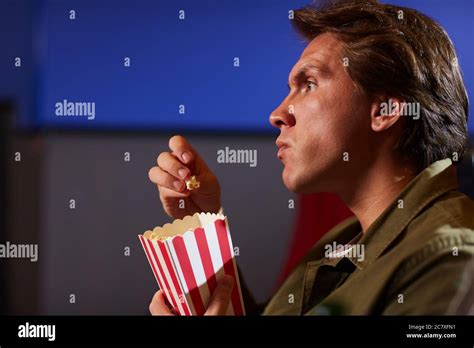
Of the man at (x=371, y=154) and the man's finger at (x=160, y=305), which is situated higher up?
the man at (x=371, y=154)

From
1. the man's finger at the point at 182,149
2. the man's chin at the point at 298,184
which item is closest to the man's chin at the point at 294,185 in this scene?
the man's chin at the point at 298,184

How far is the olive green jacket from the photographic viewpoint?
255 centimetres

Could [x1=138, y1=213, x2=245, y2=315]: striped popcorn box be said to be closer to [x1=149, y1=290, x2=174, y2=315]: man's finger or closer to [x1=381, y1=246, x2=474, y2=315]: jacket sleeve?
[x1=149, y1=290, x2=174, y2=315]: man's finger

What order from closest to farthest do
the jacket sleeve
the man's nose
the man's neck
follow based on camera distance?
the jacket sleeve, the man's neck, the man's nose

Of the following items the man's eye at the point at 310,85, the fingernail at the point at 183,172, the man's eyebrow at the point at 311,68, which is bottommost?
the fingernail at the point at 183,172

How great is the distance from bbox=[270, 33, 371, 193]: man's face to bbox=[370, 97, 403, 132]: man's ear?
27 millimetres

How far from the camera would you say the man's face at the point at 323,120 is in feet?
8.98

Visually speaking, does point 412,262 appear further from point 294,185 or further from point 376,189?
point 294,185

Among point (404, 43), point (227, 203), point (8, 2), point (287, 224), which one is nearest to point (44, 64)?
point (8, 2)

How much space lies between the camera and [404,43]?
8.91 ft

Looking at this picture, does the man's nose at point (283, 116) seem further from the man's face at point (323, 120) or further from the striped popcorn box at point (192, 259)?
the striped popcorn box at point (192, 259)

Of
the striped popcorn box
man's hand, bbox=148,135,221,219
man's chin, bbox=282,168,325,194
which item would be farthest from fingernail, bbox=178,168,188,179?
man's chin, bbox=282,168,325,194

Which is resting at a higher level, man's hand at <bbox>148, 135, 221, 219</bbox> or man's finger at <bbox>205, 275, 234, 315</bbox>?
man's hand at <bbox>148, 135, 221, 219</bbox>
